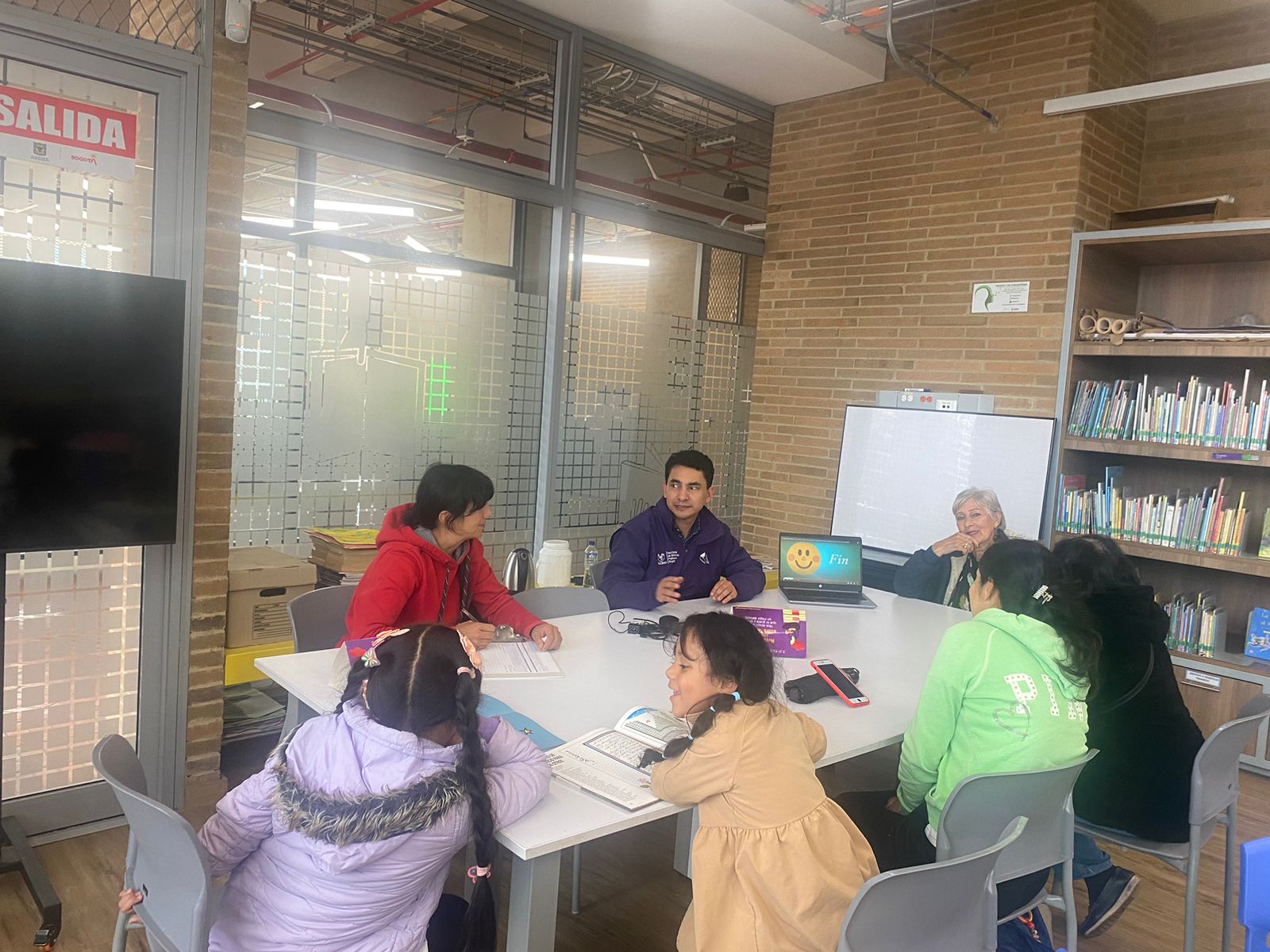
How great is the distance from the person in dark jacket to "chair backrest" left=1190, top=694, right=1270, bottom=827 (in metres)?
0.08

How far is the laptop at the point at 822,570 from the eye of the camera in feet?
11.8

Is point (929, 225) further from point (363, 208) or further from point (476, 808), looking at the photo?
point (476, 808)

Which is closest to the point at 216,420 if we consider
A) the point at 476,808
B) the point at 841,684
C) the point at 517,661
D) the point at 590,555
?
the point at 517,661

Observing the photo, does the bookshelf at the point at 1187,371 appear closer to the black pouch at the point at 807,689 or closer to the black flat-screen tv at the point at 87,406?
the black pouch at the point at 807,689

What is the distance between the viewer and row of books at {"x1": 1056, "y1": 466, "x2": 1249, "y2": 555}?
4164 millimetres

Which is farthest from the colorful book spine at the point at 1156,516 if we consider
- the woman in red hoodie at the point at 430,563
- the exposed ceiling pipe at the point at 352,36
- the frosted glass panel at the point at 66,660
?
the frosted glass panel at the point at 66,660

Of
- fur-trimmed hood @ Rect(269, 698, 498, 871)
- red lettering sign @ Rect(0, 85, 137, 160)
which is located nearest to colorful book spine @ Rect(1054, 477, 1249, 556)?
fur-trimmed hood @ Rect(269, 698, 498, 871)

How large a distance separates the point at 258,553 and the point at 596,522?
5.97ft

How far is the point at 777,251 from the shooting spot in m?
5.71

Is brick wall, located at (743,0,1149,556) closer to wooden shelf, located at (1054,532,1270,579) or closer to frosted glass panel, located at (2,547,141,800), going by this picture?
wooden shelf, located at (1054,532,1270,579)

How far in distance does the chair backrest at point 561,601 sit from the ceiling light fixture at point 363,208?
71.7 inches

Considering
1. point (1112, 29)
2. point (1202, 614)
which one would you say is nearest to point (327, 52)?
point (1112, 29)

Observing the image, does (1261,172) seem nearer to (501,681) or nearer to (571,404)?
(571,404)

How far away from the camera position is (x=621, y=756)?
1.93 meters
